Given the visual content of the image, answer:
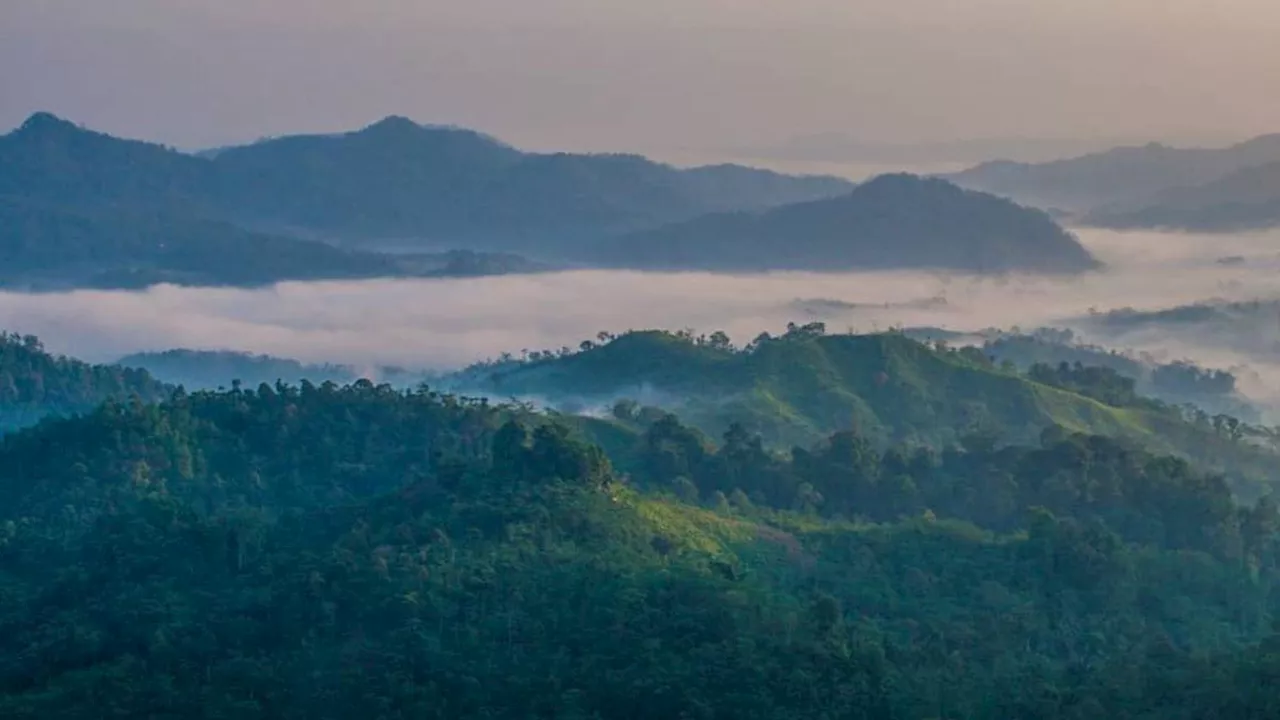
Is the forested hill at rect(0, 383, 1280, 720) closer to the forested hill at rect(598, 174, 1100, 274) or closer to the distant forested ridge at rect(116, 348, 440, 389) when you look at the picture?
the distant forested ridge at rect(116, 348, 440, 389)

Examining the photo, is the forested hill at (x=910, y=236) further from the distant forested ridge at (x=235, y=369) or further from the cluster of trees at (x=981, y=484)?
the cluster of trees at (x=981, y=484)

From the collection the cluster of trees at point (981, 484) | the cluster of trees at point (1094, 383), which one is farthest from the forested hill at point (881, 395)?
the cluster of trees at point (981, 484)

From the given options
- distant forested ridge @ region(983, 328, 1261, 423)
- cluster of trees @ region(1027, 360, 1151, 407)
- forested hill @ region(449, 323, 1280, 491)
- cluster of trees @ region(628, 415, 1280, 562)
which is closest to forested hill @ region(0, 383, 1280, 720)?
cluster of trees @ region(628, 415, 1280, 562)

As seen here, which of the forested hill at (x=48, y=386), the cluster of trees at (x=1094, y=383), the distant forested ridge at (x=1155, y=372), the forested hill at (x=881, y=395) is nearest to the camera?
the forested hill at (x=881, y=395)

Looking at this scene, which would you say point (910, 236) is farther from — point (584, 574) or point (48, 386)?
point (584, 574)

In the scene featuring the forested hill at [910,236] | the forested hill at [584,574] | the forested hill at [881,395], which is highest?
the forested hill at [910,236]

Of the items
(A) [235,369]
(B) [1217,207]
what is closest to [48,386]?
(A) [235,369]
